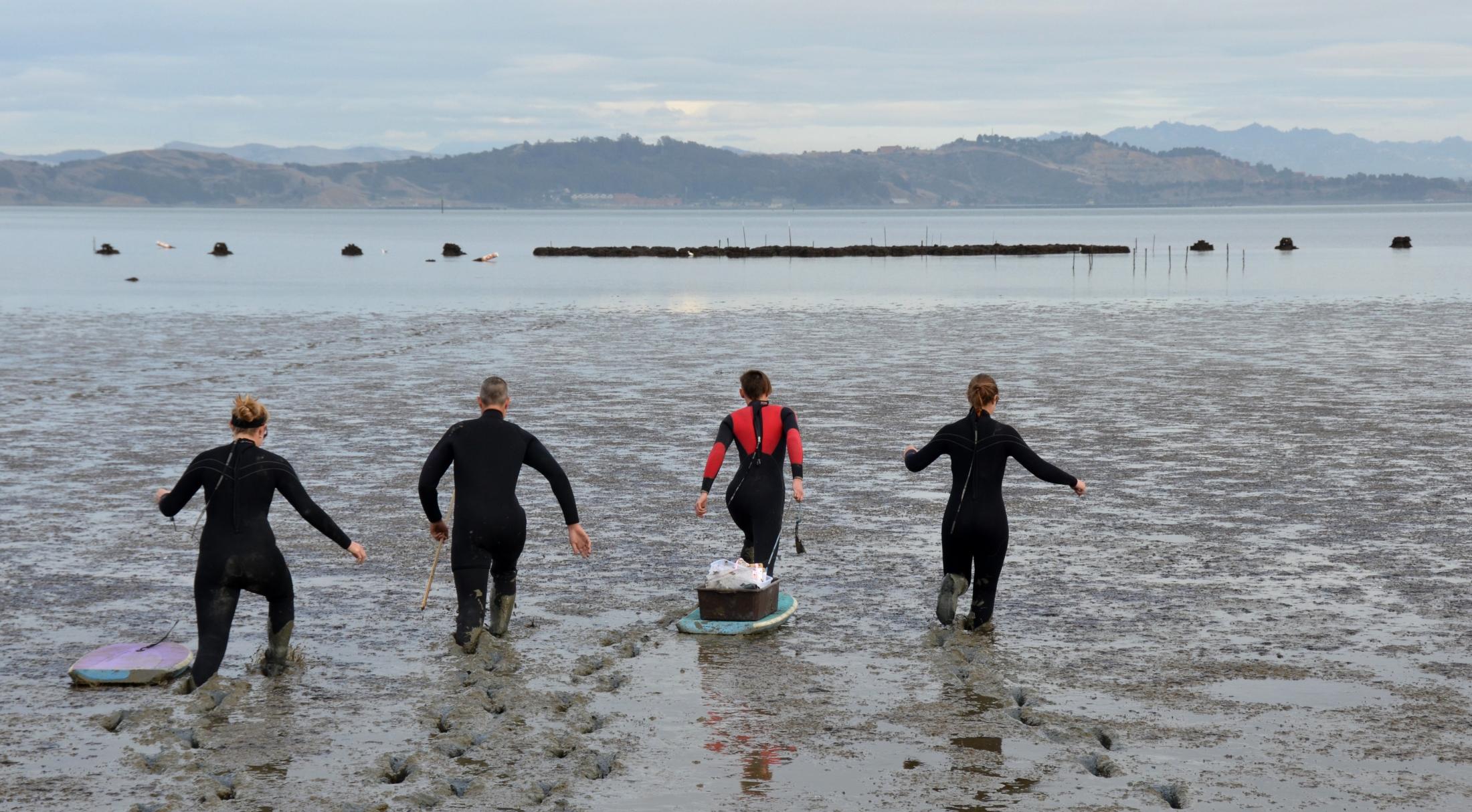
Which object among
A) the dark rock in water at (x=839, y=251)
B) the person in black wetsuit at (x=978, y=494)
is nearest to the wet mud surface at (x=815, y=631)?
the person in black wetsuit at (x=978, y=494)

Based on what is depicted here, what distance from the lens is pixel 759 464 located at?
37.7 feet

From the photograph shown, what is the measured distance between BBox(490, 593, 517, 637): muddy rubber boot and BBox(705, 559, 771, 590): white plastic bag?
1394mm

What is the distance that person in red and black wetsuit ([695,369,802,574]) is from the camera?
37.3 feet

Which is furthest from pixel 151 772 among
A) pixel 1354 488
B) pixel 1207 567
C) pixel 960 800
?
pixel 1354 488

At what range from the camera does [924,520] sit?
15.4m

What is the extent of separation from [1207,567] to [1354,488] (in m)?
4.63

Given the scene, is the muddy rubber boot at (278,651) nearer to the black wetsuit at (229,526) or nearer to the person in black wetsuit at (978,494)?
the black wetsuit at (229,526)

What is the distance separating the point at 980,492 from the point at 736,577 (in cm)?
181

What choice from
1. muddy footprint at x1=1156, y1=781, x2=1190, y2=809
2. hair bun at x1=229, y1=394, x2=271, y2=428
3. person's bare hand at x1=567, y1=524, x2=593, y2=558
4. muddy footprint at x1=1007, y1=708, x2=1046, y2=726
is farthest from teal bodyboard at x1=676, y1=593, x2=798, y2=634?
muddy footprint at x1=1156, y1=781, x2=1190, y2=809

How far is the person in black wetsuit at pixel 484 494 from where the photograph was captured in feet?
34.2

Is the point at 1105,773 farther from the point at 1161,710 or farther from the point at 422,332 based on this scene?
the point at 422,332

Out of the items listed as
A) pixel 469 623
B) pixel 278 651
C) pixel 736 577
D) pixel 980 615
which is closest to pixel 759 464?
pixel 736 577

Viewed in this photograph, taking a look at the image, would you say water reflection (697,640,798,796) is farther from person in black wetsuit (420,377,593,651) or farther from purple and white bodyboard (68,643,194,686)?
purple and white bodyboard (68,643,194,686)

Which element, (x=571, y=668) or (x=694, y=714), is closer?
(x=694, y=714)
